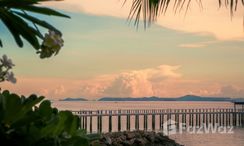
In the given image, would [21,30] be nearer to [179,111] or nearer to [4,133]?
[4,133]

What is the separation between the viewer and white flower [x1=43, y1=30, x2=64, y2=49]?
6.14 ft

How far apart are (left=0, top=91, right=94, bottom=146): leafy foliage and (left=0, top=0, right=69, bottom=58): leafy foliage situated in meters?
0.20

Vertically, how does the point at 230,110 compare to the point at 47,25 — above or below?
below

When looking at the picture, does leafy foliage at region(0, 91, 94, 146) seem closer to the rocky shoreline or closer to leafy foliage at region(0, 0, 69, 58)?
leafy foliage at region(0, 0, 69, 58)

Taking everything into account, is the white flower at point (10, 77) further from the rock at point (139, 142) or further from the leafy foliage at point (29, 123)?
the rock at point (139, 142)

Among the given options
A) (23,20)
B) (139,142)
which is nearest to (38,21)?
(23,20)

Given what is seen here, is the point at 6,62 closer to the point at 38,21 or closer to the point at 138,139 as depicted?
the point at 38,21

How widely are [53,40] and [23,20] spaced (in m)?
0.15

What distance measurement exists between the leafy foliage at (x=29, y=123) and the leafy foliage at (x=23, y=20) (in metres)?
0.20

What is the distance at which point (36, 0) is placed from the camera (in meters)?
1.91

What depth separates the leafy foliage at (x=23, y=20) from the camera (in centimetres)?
189

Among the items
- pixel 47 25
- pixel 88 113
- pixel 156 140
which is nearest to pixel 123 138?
pixel 156 140

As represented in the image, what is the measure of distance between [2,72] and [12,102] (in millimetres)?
146

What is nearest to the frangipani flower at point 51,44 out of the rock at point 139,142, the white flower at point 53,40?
the white flower at point 53,40
